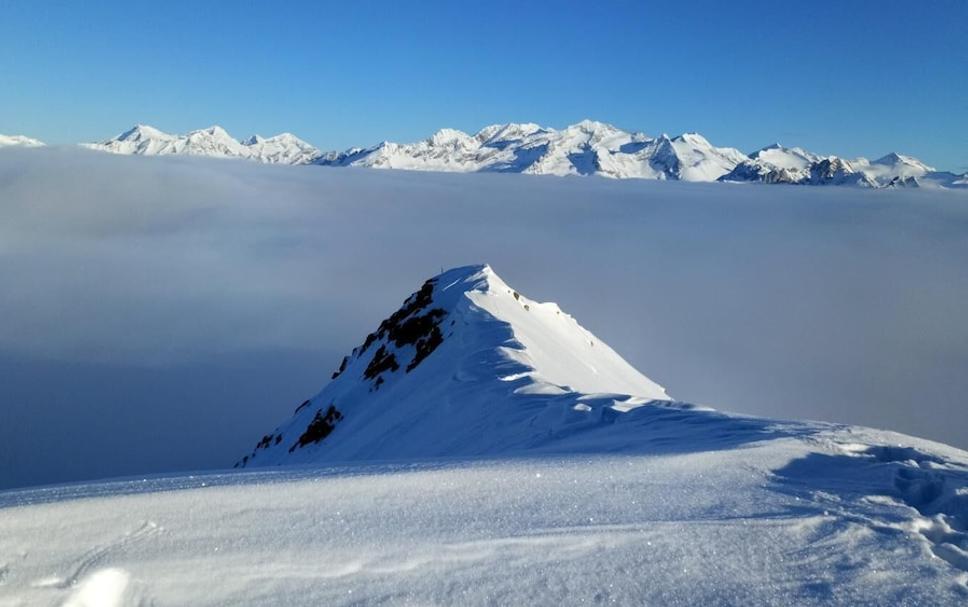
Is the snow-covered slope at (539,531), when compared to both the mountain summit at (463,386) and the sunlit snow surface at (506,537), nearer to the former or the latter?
the sunlit snow surface at (506,537)

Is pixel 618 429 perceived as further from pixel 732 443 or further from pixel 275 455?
pixel 275 455

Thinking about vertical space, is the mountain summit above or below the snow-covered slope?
below

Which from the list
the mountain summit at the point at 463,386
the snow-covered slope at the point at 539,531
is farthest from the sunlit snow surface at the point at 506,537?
the mountain summit at the point at 463,386

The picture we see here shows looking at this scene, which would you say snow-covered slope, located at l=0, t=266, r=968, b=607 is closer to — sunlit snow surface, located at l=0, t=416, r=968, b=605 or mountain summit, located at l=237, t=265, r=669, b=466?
sunlit snow surface, located at l=0, t=416, r=968, b=605

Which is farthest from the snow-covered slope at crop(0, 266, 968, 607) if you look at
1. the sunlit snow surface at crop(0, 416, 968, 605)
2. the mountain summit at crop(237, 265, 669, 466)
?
→ the mountain summit at crop(237, 265, 669, 466)

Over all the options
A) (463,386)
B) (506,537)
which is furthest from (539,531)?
(463,386)

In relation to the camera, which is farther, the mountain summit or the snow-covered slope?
the mountain summit
